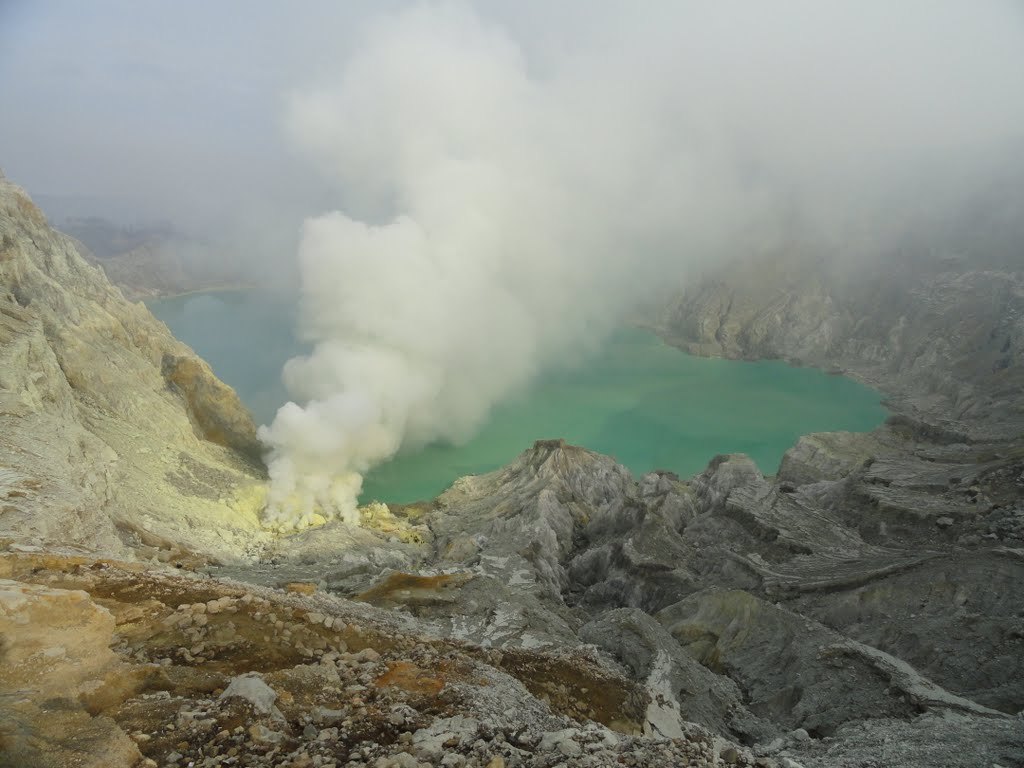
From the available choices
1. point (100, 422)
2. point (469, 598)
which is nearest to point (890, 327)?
point (469, 598)

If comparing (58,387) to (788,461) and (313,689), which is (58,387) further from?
Answer: (788,461)

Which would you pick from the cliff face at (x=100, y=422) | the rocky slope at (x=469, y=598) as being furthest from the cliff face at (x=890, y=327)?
the cliff face at (x=100, y=422)

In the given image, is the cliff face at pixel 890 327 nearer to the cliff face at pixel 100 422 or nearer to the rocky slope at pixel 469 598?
the rocky slope at pixel 469 598

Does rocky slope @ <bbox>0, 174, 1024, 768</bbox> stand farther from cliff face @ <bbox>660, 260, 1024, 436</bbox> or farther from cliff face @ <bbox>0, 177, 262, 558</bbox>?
cliff face @ <bbox>660, 260, 1024, 436</bbox>

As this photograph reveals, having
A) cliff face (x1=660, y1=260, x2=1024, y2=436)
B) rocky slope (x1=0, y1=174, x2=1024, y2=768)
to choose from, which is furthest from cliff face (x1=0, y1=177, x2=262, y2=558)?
cliff face (x1=660, y1=260, x2=1024, y2=436)

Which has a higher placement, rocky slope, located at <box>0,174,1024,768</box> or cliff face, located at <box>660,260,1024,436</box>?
cliff face, located at <box>660,260,1024,436</box>

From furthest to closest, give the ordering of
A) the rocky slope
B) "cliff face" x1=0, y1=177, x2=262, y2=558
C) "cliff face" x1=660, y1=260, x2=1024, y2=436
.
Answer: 1. "cliff face" x1=660, y1=260, x2=1024, y2=436
2. "cliff face" x1=0, y1=177, x2=262, y2=558
3. the rocky slope

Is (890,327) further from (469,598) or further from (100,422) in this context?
(100,422)
